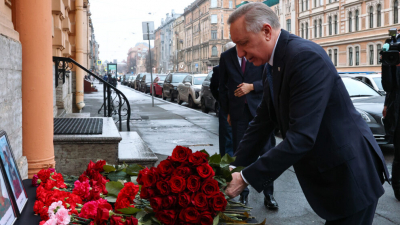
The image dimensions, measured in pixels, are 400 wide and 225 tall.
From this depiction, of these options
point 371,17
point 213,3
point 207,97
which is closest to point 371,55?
point 371,17

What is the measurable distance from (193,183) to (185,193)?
0.21ft

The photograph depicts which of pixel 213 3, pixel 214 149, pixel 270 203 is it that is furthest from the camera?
pixel 213 3

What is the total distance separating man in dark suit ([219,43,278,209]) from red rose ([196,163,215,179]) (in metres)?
2.99

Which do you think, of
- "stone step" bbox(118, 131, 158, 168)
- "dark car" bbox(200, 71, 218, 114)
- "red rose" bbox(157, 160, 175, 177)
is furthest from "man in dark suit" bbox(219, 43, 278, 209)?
"dark car" bbox(200, 71, 218, 114)

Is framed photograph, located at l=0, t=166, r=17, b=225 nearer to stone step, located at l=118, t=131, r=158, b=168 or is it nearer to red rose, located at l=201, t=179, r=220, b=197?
red rose, located at l=201, t=179, r=220, b=197

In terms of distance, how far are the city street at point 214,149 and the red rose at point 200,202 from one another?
2721 millimetres

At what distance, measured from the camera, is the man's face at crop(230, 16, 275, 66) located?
221cm

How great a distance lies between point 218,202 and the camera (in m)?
2.08

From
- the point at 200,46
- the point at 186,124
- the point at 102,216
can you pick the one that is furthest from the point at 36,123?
the point at 200,46

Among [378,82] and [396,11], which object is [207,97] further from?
[396,11]

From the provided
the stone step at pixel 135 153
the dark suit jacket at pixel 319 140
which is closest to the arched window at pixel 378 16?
the stone step at pixel 135 153

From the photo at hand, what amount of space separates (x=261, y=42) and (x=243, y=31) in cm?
11

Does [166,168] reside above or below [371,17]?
below

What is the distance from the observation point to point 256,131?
8.89 feet
